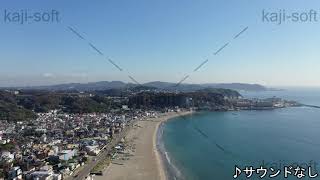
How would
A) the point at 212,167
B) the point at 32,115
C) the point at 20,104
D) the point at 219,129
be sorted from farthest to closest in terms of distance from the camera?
the point at 20,104 → the point at 32,115 → the point at 219,129 → the point at 212,167

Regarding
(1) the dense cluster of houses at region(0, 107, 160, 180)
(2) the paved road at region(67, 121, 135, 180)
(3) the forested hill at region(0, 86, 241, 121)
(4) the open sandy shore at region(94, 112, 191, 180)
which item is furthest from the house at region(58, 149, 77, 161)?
(3) the forested hill at region(0, 86, 241, 121)

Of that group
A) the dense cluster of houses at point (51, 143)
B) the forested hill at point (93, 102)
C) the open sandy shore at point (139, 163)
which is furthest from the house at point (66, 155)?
the forested hill at point (93, 102)

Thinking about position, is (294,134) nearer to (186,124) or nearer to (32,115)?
(186,124)

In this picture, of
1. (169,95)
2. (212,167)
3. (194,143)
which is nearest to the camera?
(212,167)

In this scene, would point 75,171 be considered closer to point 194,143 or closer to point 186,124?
point 194,143

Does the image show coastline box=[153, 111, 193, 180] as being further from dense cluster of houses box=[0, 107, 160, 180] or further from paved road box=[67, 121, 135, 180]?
dense cluster of houses box=[0, 107, 160, 180]

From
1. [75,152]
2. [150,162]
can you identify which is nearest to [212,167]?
[150,162]

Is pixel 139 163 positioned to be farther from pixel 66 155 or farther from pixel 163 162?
pixel 66 155

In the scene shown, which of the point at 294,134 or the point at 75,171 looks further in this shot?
the point at 294,134
